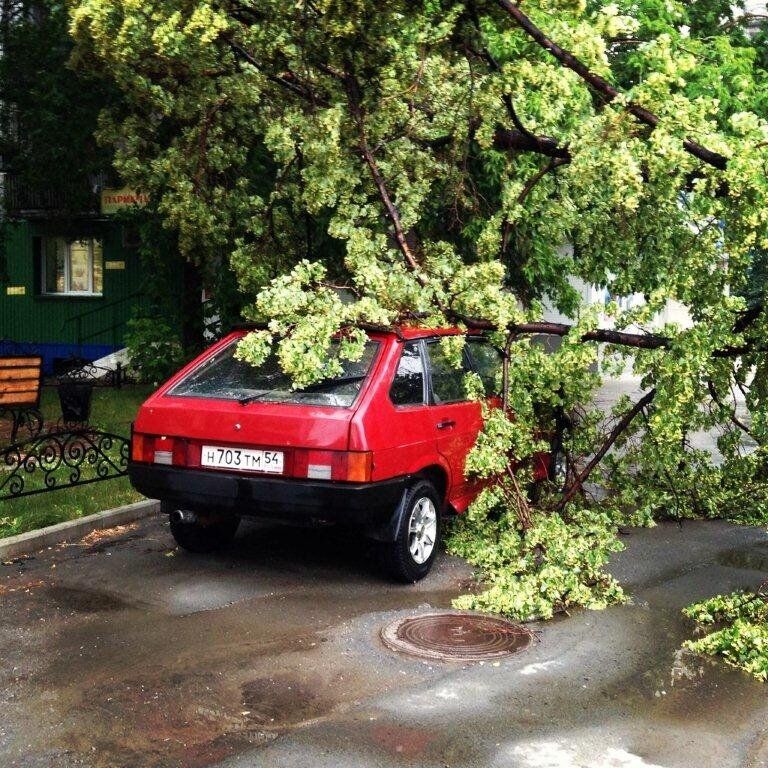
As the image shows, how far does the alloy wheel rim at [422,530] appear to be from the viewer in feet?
22.3

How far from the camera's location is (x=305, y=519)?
6328mm

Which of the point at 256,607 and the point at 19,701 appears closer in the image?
the point at 19,701

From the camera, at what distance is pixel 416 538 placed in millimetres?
6863

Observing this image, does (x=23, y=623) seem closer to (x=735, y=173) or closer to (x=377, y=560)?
(x=377, y=560)

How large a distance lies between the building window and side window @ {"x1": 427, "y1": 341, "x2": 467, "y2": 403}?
20728 mm

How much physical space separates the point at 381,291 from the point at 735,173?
7.44 feet

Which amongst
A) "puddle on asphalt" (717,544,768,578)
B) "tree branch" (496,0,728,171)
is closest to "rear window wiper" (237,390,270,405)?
"tree branch" (496,0,728,171)

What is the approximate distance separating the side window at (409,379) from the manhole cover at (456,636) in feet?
4.73

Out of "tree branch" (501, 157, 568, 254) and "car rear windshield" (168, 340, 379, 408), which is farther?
"tree branch" (501, 157, 568, 254)

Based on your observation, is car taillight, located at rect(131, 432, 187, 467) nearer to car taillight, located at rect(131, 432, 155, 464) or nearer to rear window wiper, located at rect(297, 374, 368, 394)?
car taillight, located at rect(131, 432, 155, 464)

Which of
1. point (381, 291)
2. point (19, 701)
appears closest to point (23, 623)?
point (19, 701)

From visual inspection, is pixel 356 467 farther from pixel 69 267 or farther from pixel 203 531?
pixel 69 267

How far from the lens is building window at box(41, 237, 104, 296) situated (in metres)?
26.7

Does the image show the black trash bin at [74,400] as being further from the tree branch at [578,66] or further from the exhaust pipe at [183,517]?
the tree branch at [578,66]
